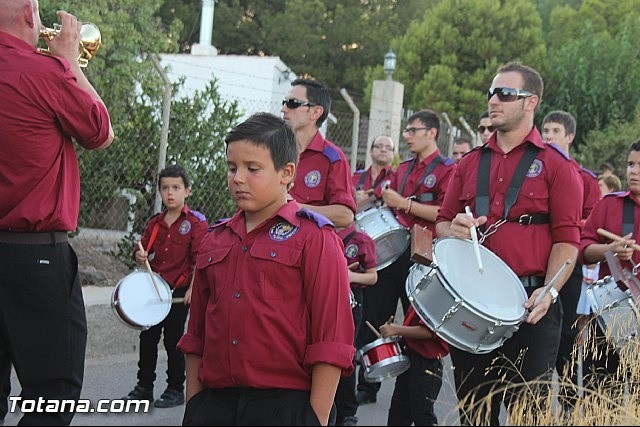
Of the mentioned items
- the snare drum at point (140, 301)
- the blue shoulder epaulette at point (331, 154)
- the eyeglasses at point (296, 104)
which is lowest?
the snare drum at point (140, 301)

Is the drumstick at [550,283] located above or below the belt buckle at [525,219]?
below

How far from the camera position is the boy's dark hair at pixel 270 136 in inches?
135

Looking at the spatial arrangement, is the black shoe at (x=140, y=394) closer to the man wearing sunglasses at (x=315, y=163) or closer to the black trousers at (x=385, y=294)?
the black trousers at (x=385, y=294)

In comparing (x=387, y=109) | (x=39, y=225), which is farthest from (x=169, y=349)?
(x=387, y=109)

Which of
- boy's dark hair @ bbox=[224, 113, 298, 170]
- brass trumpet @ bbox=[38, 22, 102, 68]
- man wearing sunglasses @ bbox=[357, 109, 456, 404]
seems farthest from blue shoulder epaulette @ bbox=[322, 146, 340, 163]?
boy's dark hair @ bbox=[224, 113, 298, 170]

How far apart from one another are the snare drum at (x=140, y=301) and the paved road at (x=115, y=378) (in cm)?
63

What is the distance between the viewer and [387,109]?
43.5 ft

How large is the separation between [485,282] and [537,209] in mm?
475

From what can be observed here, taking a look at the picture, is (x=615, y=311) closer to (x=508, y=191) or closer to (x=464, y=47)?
(x=508, y=191)

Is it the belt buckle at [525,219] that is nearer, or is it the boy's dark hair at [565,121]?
the belt buckle at [525,219]

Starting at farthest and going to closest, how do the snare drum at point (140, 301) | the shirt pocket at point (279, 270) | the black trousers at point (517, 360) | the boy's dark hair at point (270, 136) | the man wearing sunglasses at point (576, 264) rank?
1. the man wearing sunglasses at point (576, 264)
2. the snare drum at point (140, 301)
3. the black trousers at point (517, 360)
4. the boy's dark hair at point (270, 136)
5. the shirt pocket at point (279, 270)

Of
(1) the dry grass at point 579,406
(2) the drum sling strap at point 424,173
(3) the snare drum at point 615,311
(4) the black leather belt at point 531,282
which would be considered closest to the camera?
(1) the dry grass at point 579,406

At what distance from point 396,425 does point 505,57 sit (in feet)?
101

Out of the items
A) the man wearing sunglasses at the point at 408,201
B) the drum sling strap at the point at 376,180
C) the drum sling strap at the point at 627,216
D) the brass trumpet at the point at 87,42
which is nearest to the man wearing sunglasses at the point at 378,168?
the drum sling strap at the point at 376,180
